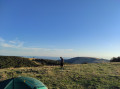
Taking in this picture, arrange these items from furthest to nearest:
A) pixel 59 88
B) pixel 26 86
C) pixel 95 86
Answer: pixel 95 86 → pixel 59 88 → pixel 26 86

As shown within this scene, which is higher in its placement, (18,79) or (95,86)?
(18,79)

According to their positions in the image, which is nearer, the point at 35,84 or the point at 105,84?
the point at 35,84

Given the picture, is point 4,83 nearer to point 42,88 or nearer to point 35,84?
point 35,84

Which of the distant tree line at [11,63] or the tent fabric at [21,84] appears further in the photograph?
the distant tree line at [11,63]

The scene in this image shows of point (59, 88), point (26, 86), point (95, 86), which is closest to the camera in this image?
point (26, 86)

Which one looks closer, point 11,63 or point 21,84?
point 21,84

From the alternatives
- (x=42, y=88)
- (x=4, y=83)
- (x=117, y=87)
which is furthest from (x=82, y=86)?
(x=4, y=83)

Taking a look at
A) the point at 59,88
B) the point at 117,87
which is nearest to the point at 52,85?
the point at 59,88

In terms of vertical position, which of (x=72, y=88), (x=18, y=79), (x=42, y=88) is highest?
(x=18, y=79)

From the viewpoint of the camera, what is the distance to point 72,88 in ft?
32.2

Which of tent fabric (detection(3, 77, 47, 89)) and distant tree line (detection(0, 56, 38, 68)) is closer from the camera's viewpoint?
tent fabric (detection(3, 77, 47, 89))

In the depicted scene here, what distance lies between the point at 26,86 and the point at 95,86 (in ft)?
21.4

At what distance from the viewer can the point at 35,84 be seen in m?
6.76

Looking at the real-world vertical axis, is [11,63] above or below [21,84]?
below
